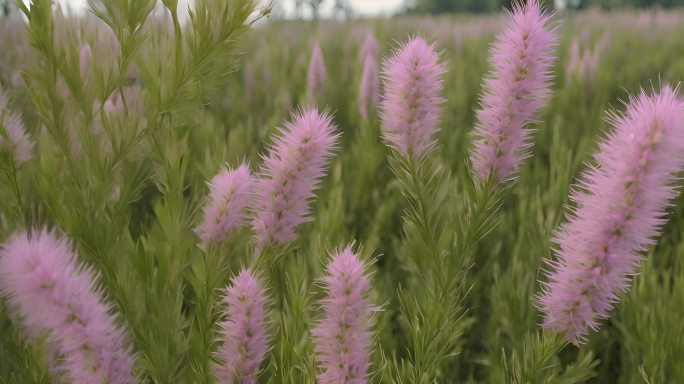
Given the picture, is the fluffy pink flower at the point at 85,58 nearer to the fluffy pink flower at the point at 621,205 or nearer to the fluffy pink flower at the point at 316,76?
the fluffy pink flower at the point at 621,205

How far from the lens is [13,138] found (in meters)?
0.75

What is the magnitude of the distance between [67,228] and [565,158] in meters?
1.27

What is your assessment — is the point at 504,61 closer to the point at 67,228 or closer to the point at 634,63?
the point at 67,228

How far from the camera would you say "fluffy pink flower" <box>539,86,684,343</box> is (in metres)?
0.52

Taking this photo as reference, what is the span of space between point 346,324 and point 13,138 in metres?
0.49

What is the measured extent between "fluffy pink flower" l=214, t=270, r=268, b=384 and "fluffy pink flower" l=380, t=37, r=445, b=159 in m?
0.24

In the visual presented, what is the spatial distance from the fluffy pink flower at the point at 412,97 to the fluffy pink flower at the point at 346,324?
19 cm

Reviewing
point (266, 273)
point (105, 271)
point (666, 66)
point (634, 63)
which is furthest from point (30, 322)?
point (666, 66)

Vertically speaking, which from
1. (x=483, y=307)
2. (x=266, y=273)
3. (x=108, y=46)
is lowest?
(x=483, y=307)

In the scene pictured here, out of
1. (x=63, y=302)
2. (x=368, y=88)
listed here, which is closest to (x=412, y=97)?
(x=63, y=302)

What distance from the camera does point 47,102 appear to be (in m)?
0.76

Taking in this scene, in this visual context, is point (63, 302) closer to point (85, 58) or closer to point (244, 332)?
point (244, 332)

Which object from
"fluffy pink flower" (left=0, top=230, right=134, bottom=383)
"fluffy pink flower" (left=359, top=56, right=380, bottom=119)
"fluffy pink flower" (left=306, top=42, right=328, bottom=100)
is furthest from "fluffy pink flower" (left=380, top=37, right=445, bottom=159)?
"fluffy pink flower" (left=306, top=42, right=328, bottom=100)

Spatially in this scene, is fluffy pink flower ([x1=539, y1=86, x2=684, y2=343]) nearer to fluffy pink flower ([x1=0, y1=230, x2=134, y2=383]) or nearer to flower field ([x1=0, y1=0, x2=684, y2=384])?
flower field ([x1=0, y1=0, x2=684, y2=384])
